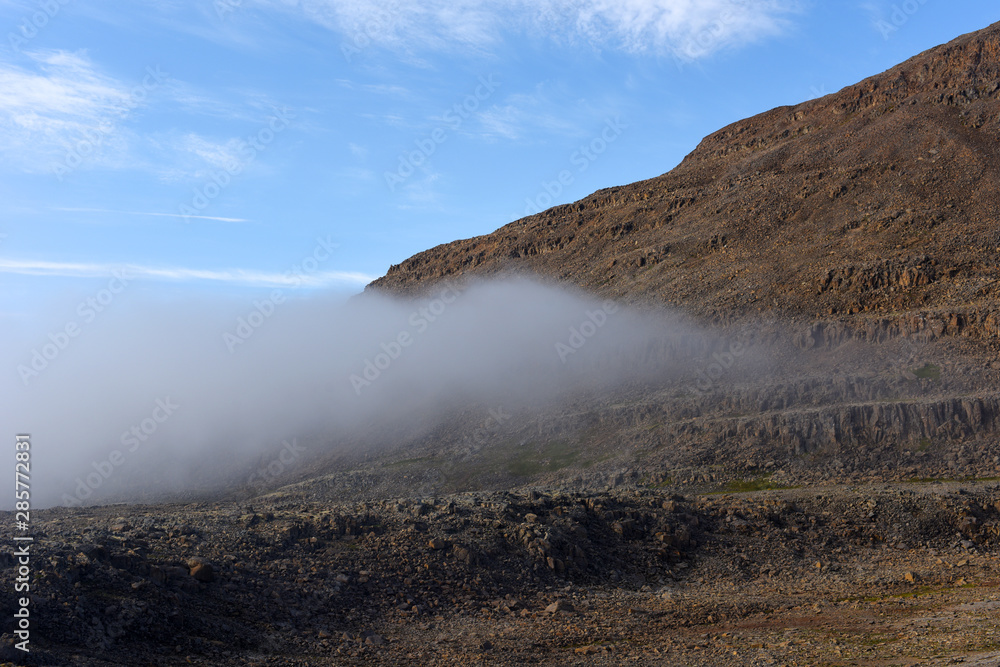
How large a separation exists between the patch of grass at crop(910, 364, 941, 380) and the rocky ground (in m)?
20.9

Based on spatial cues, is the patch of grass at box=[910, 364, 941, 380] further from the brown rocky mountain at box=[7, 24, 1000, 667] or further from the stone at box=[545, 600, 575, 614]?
the stone at box=[545, 600, 575, 614]

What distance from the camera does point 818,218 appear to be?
291 feet

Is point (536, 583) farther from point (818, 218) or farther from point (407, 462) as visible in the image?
point (818, 218)

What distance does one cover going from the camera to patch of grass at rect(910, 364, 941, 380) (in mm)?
58150

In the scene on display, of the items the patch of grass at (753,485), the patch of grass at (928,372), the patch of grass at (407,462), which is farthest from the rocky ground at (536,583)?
the patch of grass at (407,462)

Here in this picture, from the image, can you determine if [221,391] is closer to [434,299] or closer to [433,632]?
[434,299]

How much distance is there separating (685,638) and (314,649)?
11.5 m

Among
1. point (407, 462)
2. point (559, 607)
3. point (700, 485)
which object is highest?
point (407, 462)

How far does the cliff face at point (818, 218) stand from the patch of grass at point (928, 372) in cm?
815

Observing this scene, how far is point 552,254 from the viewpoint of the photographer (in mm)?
114000

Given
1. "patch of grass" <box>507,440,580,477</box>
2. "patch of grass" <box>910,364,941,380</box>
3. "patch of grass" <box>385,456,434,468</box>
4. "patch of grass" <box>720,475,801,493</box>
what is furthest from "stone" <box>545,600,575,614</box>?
"patch of grass" <box>910,364,941,380</box>

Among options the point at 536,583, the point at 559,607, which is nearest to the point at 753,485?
the point at 536,583

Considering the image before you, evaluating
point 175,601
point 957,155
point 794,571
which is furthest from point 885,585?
point 957,155

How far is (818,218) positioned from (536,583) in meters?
74.5
